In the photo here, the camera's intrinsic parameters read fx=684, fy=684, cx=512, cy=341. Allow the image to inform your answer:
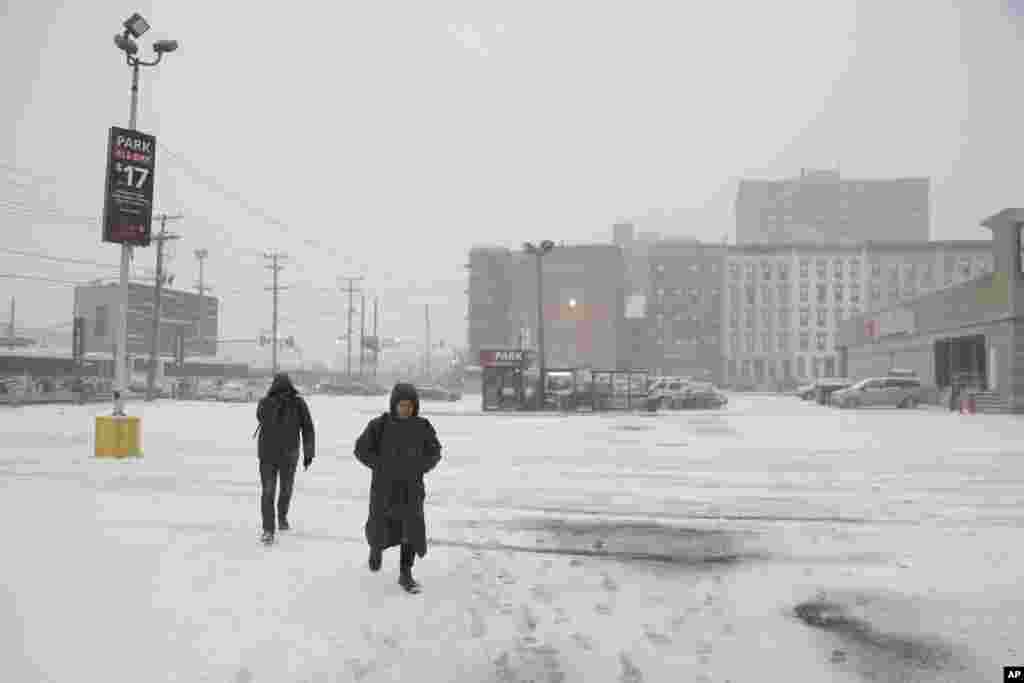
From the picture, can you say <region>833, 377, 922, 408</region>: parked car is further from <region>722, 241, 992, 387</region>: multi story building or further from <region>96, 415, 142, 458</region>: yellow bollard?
<region>722, 241, 992, 387</region>: multi story building

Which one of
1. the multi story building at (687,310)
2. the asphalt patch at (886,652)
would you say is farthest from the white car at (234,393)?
the multi story building at (687,310)

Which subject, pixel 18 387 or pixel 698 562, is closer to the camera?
pixel 698 562

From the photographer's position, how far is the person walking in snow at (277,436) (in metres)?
7.23

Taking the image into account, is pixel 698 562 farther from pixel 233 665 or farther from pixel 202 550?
pixel 202 550

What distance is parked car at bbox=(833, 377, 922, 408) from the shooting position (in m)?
39.2

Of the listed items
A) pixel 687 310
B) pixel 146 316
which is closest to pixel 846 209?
pixel 687 310

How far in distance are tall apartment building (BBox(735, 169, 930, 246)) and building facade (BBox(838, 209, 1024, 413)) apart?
463ft

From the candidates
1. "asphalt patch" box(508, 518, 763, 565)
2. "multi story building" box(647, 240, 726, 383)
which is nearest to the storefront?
"asphalt patch" box(508, 518, 763, 565)

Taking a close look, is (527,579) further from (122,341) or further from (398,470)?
(122,341)

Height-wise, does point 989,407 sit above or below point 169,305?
below

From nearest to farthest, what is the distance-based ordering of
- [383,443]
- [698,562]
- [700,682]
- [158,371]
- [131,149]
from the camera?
[700,682] < [383,443] < [698,562] < [131,149] < [158,371]

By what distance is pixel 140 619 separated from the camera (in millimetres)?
5141

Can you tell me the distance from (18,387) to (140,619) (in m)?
41.7

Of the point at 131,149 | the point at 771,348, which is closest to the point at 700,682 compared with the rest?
the point at 131,149
